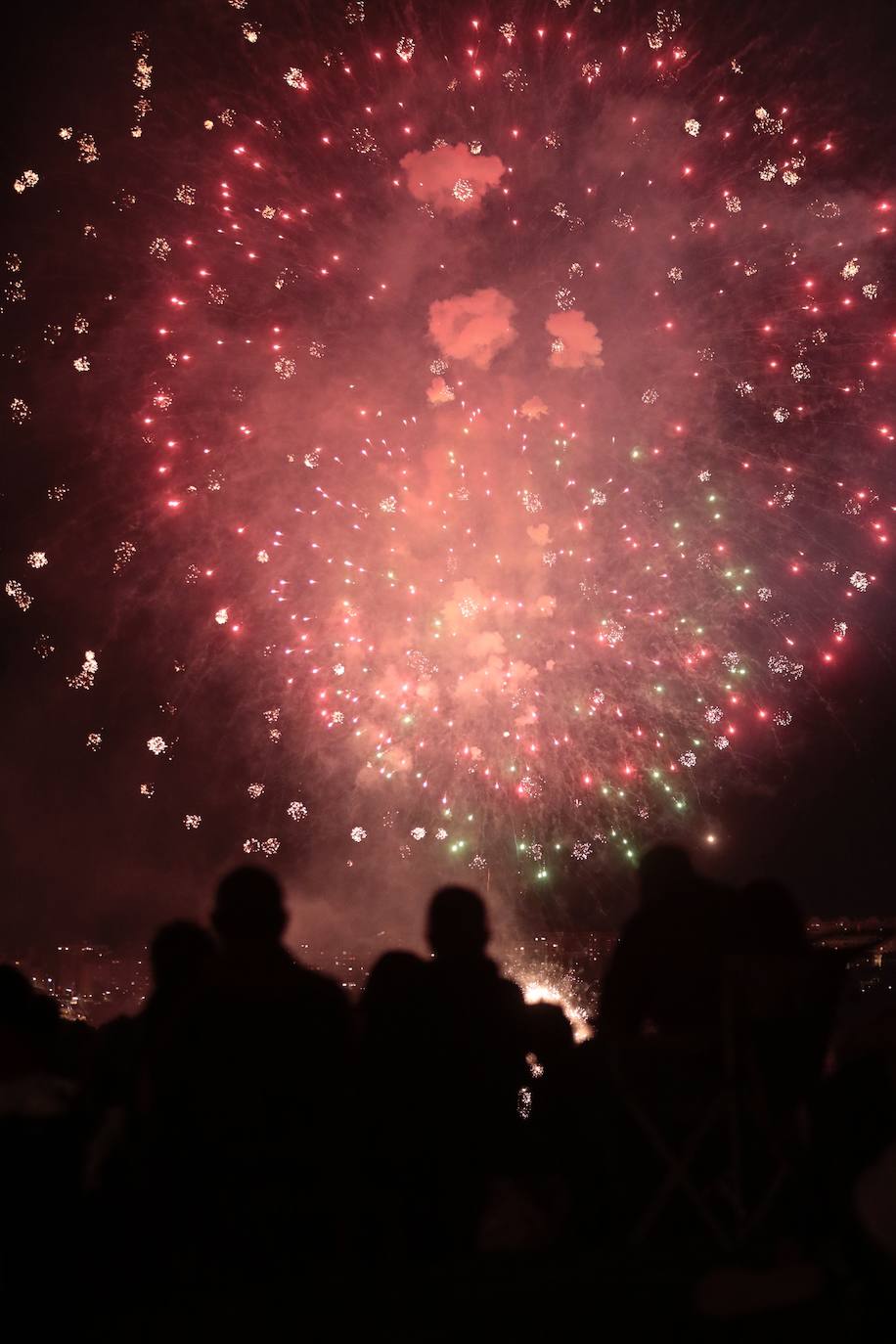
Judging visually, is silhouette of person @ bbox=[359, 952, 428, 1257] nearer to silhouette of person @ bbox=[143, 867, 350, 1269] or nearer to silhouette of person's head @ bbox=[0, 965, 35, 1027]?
silhouette of person @ bbox=[143, 867, 350, 1269]

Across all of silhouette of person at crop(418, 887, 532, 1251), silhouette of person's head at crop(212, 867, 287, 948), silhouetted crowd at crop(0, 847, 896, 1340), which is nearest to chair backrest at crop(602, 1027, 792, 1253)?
silhouetted crowd at crop(0, 847, 896, 1340)

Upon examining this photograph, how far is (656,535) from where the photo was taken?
13008 millimetres

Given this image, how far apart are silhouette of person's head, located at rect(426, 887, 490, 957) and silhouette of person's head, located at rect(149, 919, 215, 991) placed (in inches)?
32.2

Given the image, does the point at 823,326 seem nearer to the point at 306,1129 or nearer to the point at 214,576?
the point at 214,576

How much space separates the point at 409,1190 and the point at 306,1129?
19.7 inches

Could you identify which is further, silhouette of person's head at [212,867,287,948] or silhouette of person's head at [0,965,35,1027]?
silhouette of person's head at [0,965,35,1027]

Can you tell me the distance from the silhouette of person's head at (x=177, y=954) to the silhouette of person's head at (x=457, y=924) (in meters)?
0.82

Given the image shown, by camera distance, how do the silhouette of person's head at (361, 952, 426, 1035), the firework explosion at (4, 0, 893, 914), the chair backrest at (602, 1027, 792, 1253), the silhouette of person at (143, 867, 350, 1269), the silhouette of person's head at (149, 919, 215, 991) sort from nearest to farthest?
the silhouette of person at (143, 867, 350, 1269) < the chair backrest at (602, 1027, 792, 1253) < the silhouette of person's head at (361, 952, 426, 1035) < the silhouette of person's head at (149, 919, 215, 991) < the firework explosion at (4, 0, 893, 914)

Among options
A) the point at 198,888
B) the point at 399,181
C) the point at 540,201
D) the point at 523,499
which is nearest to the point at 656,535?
the point at 523,499

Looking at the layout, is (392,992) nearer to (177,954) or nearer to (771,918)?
(177,954)

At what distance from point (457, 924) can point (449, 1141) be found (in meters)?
0.69

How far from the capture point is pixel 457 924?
3.84 m

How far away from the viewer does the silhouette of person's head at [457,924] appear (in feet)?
12.6

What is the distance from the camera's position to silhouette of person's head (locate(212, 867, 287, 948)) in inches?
137
